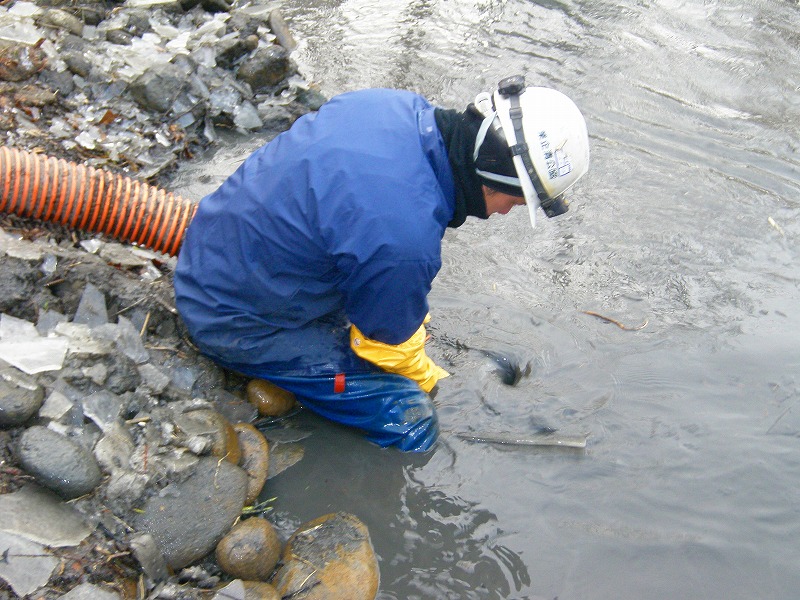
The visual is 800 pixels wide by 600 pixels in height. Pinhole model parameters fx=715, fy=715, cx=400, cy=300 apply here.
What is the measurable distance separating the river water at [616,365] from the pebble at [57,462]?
34.0 inches

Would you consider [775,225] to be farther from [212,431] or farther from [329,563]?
[212,431]

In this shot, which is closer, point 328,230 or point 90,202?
point 328,230

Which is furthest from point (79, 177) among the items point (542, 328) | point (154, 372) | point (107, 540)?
point (542, 328)

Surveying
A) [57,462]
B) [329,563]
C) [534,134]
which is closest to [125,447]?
[57,462]

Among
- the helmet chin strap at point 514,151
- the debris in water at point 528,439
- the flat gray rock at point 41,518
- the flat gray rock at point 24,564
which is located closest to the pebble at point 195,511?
the flat gray rock at point 41,518

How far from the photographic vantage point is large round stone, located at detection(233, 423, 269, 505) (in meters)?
3.23

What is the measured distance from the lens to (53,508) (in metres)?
2.68

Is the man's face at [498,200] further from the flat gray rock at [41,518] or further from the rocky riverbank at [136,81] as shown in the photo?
the rocky riverbank at [136,81]

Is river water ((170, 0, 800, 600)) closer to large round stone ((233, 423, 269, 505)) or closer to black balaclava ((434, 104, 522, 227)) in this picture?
large round stone ((233, 423, 269, 505))

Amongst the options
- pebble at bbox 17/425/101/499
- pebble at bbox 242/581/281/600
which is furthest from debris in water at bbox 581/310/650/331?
pebble at bbox 17/425/101/499

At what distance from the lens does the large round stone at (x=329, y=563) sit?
2.86 metres

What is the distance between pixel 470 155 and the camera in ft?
9.70

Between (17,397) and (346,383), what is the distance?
4.76ft

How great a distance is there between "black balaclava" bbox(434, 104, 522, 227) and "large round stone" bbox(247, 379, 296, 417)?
1.41m
